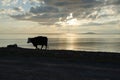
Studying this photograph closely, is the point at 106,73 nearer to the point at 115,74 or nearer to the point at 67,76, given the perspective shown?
the point at 115,74

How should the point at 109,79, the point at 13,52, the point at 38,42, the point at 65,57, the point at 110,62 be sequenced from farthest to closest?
the point at 38,42 → the point at 13,52 → the point at 65,57 → the point at 110,62 → the point at 109,79

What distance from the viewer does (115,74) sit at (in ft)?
62.0

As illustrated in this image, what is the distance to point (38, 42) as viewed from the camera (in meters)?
42.2

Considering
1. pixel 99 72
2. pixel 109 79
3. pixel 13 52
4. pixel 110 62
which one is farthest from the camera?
pixel 13 52

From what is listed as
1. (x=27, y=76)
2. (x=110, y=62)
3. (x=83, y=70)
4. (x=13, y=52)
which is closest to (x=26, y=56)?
(x=13, y=52)

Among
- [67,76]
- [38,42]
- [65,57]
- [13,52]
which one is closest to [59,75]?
[67,76]

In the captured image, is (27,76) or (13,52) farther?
(13,52)

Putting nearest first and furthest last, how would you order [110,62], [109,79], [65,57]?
[109,79]
[110,62]
[65,57]

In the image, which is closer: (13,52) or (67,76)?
(67,76)

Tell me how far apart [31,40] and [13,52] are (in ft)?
32.4

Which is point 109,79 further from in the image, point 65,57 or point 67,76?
point 65,57

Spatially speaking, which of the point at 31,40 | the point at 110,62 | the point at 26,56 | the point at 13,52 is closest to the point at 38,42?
the point at 31,40

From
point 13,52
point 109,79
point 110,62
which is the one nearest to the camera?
point 109,79

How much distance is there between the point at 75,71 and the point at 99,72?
1.45 metres
